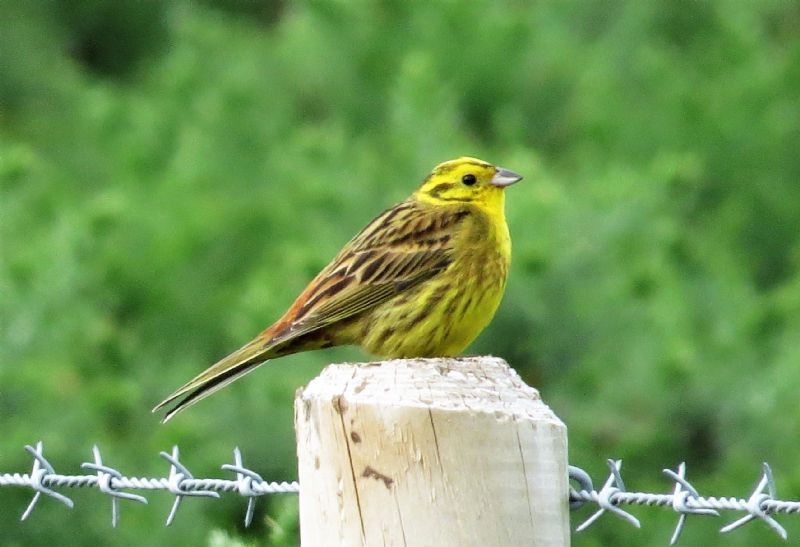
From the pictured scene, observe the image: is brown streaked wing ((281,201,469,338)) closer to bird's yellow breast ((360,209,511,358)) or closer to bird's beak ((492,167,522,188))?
bird's yellow breast ((360,209,511,358))

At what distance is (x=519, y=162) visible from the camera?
9156mm

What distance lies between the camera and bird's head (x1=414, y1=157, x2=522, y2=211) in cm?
548

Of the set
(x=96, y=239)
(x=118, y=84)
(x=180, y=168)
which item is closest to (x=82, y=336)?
(x=96, y=239)

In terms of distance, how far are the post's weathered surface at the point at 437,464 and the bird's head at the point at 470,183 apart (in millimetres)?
2503

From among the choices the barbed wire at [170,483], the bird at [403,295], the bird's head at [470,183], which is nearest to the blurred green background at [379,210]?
the barbed wire at [170,483]

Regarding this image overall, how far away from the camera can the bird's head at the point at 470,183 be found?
548cm

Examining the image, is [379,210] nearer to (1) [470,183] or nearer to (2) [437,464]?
(1) [470,183]

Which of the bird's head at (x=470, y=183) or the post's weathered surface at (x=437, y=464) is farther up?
the bird's head at (x=470, y=183)

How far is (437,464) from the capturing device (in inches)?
114

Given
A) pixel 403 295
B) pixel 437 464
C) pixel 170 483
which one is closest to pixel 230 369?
pixel 403 295

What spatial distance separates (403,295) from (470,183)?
2.30ft

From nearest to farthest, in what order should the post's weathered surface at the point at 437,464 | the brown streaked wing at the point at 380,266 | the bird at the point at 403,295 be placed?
the post's weathered surface at the point at 437,464 < the bird at the point at 403,295 < the brown streaked wing at the point at 380,266

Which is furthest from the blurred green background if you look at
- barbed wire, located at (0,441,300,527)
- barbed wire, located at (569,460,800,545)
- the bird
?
barbed wire, located at (569,460,800,545)

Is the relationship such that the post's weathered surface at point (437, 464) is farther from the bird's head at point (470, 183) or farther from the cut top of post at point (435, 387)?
the bird's head at point (470, 183)
